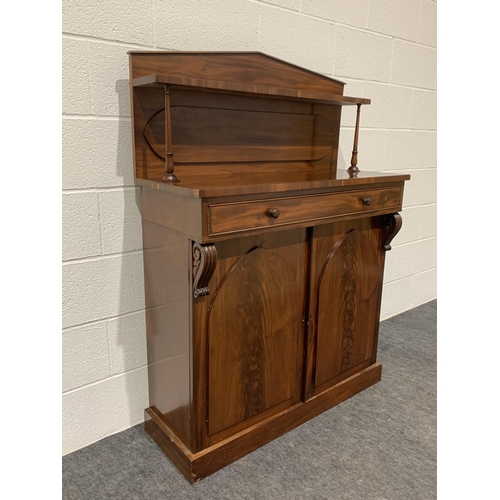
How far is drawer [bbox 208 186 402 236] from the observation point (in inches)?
49.8

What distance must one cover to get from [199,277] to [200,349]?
0.25m

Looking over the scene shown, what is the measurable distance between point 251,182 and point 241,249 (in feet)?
0.80

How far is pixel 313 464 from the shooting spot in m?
1.56

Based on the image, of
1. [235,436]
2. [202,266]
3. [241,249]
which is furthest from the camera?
[235,436]

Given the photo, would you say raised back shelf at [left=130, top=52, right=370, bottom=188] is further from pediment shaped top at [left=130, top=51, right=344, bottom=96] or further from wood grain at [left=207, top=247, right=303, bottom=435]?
wood grain at [left=207, top=247, right=303, bottom=435]

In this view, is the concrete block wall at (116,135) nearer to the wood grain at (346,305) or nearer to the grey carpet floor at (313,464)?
the grey carpet floor at (313,464)

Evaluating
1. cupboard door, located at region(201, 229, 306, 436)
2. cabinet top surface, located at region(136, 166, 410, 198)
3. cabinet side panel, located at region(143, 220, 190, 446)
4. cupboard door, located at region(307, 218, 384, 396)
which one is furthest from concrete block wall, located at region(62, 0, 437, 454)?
cupboard door, located at region(307, 218, 384, 396)

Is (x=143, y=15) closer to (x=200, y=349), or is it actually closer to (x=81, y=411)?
(x=200, y=349)

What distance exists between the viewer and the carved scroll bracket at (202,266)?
1.26 m

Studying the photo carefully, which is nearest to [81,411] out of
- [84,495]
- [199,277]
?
[84,495]

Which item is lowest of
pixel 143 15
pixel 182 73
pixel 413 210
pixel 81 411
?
pixel 81 411

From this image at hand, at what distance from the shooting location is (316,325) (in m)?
1.72

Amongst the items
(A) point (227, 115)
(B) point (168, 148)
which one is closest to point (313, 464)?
(B) point (168, 148)

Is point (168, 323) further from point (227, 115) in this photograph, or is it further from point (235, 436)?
point (227, 115)
